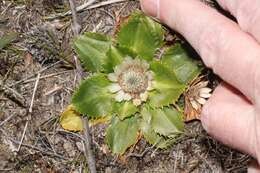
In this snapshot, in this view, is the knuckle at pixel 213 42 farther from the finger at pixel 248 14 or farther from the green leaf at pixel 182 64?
the green leaf at pixel 182 64

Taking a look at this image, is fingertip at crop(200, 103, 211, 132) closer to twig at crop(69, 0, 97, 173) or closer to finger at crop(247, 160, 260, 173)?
finger at crop(247, 160, 260, 173)

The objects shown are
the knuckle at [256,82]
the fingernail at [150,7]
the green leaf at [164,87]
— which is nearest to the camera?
the knuckle at [256,82]

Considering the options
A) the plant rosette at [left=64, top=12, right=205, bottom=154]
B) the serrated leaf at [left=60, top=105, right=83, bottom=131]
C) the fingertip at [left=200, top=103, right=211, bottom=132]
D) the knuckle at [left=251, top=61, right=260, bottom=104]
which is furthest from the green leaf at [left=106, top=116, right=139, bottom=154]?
the knuckle at [left=251, top=61, right=260, bottom=104]

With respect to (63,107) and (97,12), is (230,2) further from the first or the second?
(63,107)

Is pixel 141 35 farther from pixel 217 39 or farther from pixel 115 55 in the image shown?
pixel 217 39

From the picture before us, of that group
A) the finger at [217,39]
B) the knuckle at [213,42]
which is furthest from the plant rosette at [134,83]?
the knuckle at [213,42]

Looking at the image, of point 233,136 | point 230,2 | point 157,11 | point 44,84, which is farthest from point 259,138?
point 44,84
